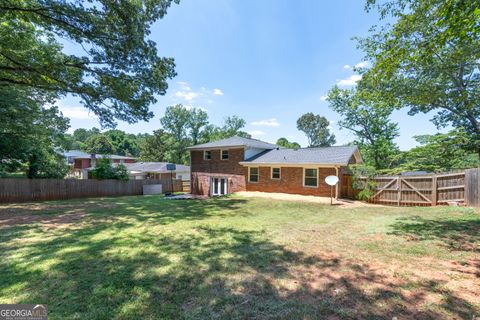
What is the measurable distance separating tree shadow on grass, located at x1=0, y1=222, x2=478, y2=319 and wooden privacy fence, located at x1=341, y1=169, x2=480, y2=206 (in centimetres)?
976

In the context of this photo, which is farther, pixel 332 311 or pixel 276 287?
pixel 276 287

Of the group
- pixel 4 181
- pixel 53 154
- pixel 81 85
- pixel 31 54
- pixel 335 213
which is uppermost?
pixel 31 54

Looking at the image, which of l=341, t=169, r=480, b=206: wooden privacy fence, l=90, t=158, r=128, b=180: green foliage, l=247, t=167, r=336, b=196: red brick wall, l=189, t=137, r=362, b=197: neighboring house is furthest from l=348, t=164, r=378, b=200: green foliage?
l=90, t=158, r=128, b=180: green foliage

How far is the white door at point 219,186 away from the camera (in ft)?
66.0

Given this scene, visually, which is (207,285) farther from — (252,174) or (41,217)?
(252,174)

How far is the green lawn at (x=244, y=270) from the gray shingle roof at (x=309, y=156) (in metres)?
7.77

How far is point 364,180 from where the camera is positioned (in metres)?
13.8

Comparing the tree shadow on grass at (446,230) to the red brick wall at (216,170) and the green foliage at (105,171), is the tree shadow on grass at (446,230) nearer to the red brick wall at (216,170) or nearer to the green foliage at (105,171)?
the red brick wall at (216,170)

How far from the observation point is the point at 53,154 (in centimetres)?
1769

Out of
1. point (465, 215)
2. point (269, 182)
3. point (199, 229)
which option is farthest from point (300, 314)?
point (269, 182)

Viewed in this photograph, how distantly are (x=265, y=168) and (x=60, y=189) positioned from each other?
14.2 meters

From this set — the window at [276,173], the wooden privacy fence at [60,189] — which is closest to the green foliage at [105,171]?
the wooden privacy fence at [60,189]

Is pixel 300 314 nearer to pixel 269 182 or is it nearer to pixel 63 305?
pixel 63 305

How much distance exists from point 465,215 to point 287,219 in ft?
21.4
